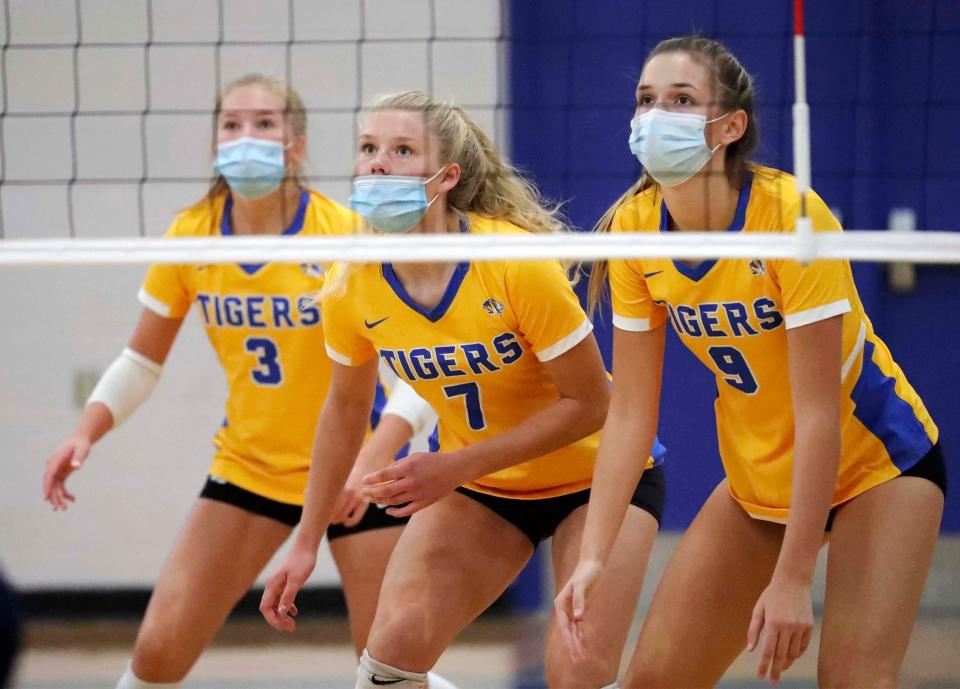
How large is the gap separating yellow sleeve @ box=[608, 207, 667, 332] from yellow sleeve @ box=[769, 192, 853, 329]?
11.9 inches

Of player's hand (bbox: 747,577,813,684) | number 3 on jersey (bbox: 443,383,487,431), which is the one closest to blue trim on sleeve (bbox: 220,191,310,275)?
number 3 on jersey (bbox: 443,383,487,431)

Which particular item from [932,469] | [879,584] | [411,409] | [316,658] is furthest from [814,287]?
[316,658]

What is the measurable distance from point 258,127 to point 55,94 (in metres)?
1.76

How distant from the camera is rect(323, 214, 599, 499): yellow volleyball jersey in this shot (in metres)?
2.87

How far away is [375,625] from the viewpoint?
2871 millimetres

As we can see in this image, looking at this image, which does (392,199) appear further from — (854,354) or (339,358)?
(854,354)

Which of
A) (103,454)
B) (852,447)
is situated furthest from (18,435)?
(852,447)

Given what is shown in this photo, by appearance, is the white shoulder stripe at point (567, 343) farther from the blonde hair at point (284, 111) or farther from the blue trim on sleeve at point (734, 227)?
the blonde hair at point (284, 111)

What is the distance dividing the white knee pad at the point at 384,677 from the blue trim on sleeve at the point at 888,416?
1089mm

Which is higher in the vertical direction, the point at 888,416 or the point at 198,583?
the point at 888,416

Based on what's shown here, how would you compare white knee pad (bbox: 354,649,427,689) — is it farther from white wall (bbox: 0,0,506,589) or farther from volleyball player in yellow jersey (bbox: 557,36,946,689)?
white wall (bbox: 0,0,506,589)

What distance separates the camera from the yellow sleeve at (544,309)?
286 centimetres

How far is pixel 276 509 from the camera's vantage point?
11.7 feet

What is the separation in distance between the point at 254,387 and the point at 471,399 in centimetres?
84
